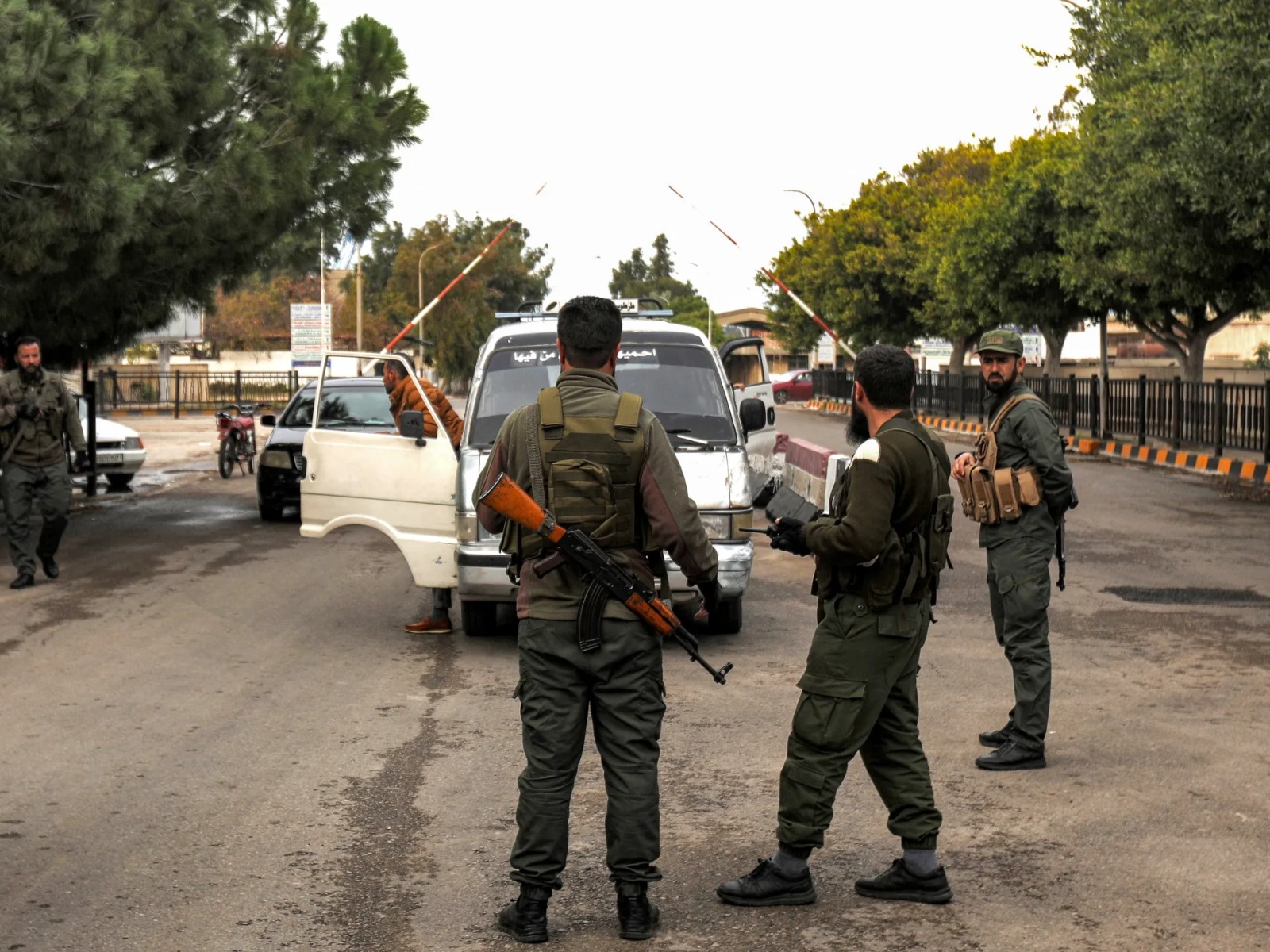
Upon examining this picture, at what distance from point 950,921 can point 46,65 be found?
10628mm

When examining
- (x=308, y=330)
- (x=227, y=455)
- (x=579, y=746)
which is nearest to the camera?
(x=579, y=746)

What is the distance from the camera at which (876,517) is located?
4.96m

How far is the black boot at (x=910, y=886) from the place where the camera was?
16.9ft

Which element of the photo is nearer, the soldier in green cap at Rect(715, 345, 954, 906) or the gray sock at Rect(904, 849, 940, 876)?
the soldier in green cap at Rect(715, 345, 954, 906)

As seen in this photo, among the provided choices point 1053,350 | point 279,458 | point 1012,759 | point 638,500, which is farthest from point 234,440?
point 1053,350

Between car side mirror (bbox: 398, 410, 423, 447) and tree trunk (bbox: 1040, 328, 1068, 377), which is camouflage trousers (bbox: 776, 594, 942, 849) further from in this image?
tree trunk (bbox: 1040, 328, 1068, 377)

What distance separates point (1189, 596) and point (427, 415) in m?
5.87

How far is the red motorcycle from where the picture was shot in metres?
25.7

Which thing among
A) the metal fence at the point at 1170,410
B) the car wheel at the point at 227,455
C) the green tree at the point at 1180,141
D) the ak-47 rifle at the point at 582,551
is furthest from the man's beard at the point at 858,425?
the car wheel at the point at 227,455

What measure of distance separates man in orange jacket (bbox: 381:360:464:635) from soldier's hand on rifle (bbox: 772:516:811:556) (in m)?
5.45

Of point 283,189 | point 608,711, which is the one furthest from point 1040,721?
point 283,189

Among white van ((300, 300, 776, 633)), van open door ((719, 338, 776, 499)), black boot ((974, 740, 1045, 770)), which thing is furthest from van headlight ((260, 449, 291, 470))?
black boot ((974, 740, 1045, 770))

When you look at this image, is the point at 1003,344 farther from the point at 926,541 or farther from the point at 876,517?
the point at 876,517

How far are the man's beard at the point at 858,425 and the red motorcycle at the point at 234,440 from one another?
20885 millimetres
